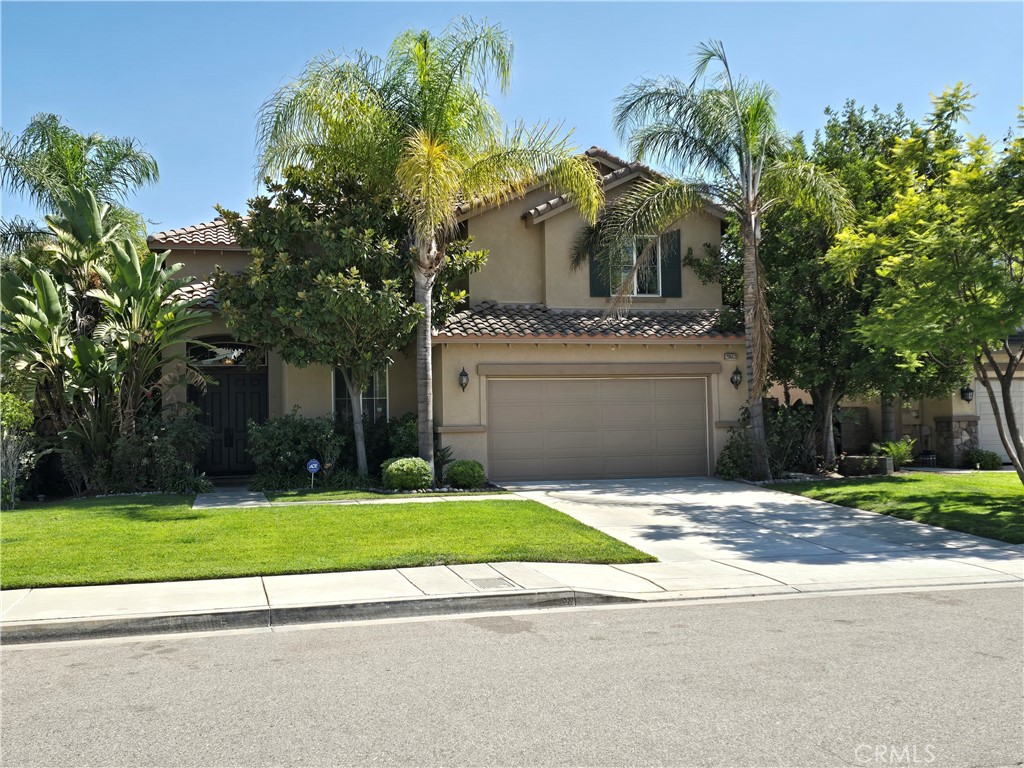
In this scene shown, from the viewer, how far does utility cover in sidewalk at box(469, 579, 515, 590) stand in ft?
28.8

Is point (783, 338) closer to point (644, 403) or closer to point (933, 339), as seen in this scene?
point (644, 403)

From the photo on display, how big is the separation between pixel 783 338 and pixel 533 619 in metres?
11.6

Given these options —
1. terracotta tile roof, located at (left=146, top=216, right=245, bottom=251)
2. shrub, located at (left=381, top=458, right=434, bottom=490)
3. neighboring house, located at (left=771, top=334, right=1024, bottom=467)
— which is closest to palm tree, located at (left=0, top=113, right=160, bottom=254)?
terracotta tile roof, located at (left=146, top=216, right=245, bottom=251)

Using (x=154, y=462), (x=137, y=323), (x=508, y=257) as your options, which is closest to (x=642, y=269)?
(x=508, y=257)

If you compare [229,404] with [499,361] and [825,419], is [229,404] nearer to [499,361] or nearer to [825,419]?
[499,361]

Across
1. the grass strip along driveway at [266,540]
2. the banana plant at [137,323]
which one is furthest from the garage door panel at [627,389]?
the banana plant at [137,323]

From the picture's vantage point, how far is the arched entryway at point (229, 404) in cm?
1847

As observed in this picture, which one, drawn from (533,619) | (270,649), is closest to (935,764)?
(533,619)

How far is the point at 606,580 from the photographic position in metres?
9.35

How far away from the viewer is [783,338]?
1788 centimetres

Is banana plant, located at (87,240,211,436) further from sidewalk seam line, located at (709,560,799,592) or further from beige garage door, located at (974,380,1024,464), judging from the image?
beige garage door, located at (974,380,1024,464)

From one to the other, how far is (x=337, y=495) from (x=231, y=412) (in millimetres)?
4634

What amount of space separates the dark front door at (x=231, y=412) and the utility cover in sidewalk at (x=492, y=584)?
35.3 feet

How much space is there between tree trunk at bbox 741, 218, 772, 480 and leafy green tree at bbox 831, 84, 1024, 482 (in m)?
2.04
